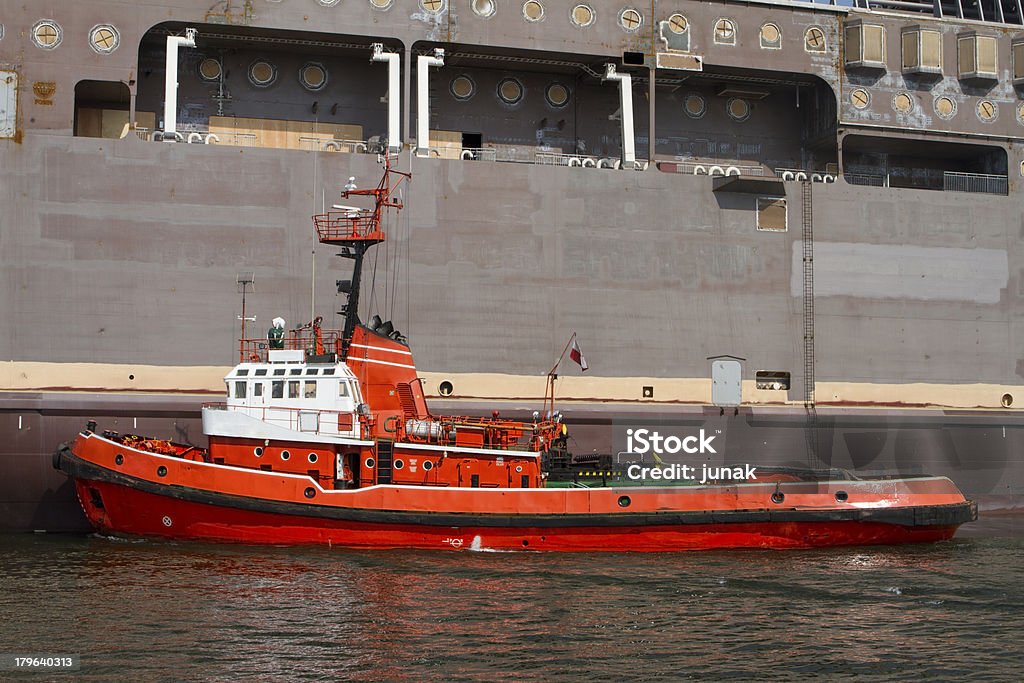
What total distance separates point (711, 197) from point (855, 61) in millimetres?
4717

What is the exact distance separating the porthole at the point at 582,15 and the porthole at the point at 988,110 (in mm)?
8979

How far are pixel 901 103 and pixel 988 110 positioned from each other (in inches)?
83.7

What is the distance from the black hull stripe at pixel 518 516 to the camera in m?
18.1

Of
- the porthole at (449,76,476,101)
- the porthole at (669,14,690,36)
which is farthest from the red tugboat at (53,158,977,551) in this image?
the porthole at (669,14,690,36)

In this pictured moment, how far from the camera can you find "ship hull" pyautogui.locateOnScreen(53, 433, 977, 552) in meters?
18.2

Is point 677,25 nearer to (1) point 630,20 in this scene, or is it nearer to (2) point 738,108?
(1) point 630,20

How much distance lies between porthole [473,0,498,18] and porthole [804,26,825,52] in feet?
22.1

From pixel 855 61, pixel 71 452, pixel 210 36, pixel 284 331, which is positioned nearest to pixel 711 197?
pixel 855 61

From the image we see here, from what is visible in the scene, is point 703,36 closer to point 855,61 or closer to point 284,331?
point 855,61

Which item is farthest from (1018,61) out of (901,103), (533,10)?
(533,10)

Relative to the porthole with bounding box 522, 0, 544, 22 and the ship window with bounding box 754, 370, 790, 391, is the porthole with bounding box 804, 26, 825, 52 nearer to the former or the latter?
the porthole with bounding box 522, 0, 544, 22

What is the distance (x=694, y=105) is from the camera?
81.6 feet

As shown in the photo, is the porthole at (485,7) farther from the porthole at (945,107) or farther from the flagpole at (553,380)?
the porthole at (945,107)
